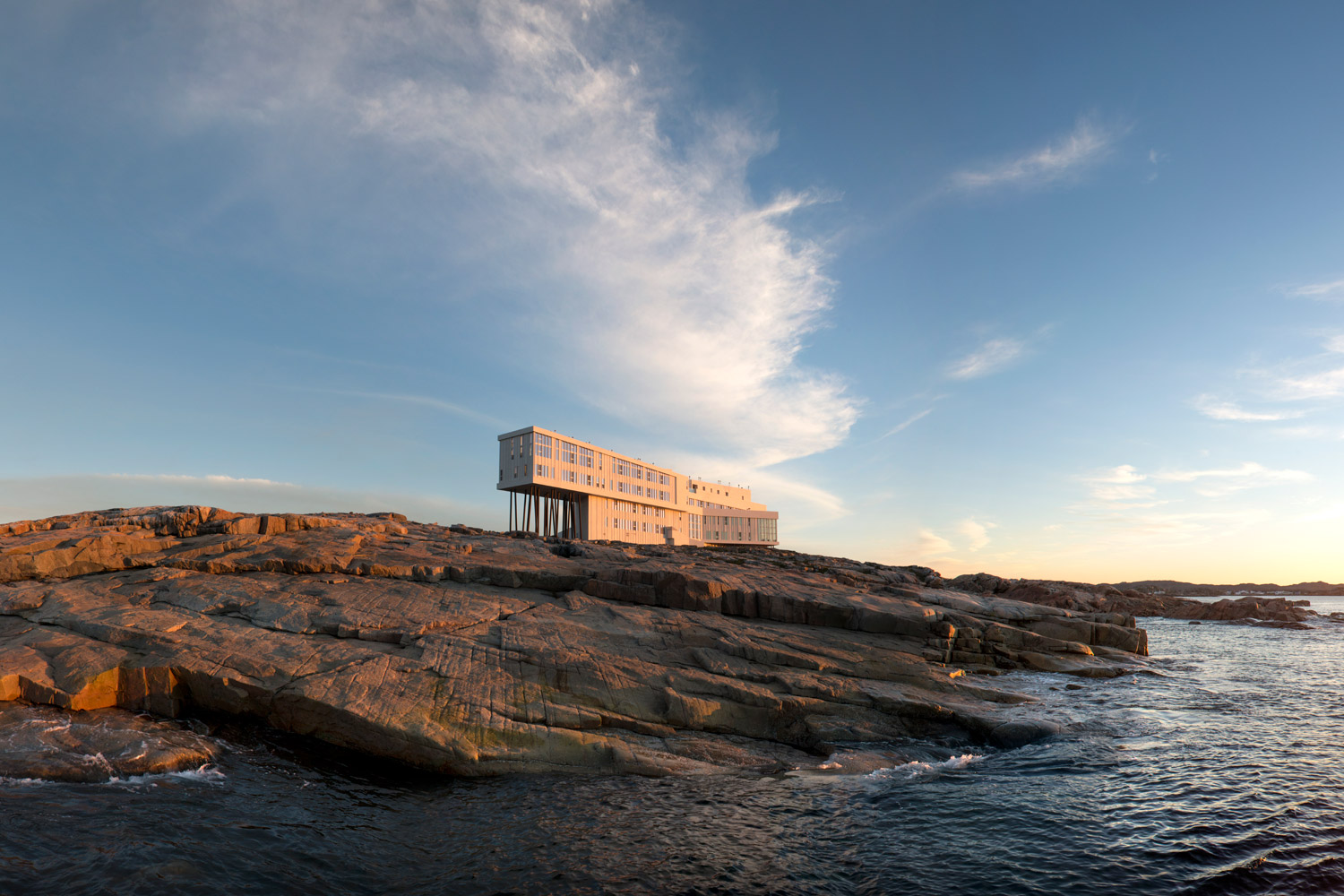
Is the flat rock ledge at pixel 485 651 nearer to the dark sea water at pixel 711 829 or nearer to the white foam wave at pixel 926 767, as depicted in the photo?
the white foam wave at pixel 926 767

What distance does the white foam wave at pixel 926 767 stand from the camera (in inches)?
668

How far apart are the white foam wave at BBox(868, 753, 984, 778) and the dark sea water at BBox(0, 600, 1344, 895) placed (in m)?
0.09

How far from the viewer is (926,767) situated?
694 inches

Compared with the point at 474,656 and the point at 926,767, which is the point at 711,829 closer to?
the point at 926,767

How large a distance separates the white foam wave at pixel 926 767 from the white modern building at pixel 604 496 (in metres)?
56.5

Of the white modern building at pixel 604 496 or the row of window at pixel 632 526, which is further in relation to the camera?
the row of window at pixel 632 526

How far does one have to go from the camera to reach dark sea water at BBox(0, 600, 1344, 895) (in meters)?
11.2

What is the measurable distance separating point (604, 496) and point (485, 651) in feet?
198

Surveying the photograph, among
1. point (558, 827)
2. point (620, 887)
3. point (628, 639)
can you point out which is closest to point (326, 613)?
point (628, 639)

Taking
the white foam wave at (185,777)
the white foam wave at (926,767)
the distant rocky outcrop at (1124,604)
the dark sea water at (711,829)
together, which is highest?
the white foam wave at (185,777)

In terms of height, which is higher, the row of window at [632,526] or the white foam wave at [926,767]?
the row of window at [632,526]

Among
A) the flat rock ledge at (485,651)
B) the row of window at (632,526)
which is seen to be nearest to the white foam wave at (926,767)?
the flat rock ledge at (485,651)

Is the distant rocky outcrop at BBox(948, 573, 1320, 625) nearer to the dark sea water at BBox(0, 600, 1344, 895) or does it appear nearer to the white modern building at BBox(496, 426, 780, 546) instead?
the white modern building at BBox(496, 426, 780, 546)

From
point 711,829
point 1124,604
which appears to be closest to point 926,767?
point 711,829
